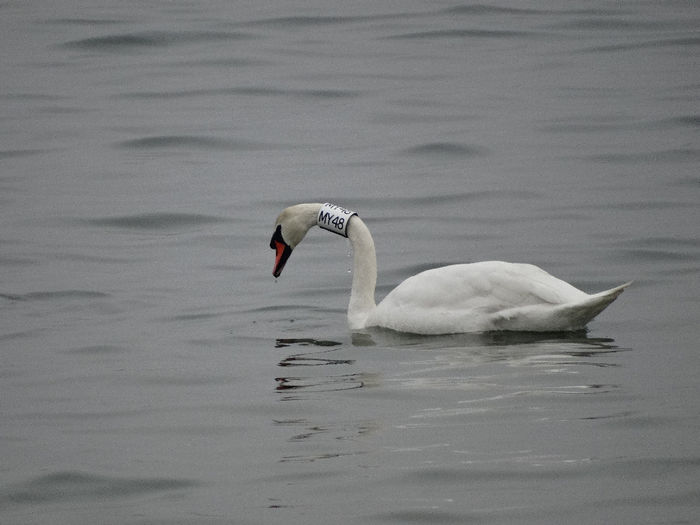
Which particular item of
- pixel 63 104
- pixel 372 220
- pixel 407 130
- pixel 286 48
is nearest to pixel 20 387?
pixel 372 220

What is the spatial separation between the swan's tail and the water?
15 cm

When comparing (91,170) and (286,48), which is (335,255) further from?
(286,48)

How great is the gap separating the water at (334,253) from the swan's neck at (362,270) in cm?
31

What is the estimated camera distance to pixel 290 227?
12.0 metres

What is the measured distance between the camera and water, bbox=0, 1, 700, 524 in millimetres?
7098

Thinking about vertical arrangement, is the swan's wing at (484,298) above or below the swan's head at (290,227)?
below

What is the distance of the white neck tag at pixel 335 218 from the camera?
1180 cm

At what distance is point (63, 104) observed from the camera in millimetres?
24750

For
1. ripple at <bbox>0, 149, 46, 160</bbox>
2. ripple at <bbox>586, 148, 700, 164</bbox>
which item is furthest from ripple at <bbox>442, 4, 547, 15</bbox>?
ripple at <bbox>0, 149, 46, 160</bbox>

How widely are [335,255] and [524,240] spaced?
6.61 ft

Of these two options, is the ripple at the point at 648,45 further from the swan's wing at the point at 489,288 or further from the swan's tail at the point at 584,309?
the swan's tail at the point at 584,309

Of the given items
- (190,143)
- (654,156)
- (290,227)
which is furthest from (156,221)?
(654,156)

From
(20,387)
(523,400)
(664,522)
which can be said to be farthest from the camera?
(20,387)

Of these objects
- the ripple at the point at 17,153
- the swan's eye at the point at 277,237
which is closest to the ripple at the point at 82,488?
the swan's eye at the point at 277,237
